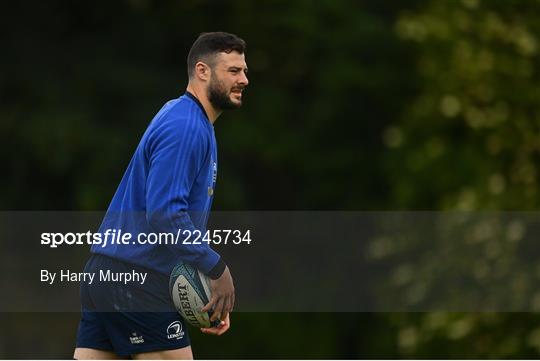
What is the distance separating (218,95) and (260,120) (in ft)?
48.7

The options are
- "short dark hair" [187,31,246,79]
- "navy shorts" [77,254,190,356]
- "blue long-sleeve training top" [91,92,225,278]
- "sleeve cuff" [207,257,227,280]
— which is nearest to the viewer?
"blue long-sleeve training top" [91,92,225,278]

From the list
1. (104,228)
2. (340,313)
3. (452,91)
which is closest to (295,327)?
(340,313)

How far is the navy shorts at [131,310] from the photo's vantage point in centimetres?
656

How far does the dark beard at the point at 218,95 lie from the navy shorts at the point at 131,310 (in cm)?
75

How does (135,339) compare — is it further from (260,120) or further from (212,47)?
(260,120)

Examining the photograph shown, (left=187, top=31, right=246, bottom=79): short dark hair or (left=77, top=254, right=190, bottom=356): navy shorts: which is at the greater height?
(left=187, top=31, right=246, bottom=79): short dark hair

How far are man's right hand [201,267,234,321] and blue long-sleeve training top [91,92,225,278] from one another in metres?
0.04

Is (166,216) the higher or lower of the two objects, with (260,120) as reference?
lower

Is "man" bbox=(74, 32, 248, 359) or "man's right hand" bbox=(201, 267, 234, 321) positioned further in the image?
"man's right hand" bbox=(201, 267, 234, 321)

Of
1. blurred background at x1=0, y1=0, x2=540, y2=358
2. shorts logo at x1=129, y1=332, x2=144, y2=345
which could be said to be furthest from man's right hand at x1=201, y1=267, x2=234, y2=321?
blurred background at x1=0, y1=0, x2=540, y2=358

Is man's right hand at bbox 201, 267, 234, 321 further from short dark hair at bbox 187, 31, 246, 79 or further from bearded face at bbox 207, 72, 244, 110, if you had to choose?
short dark hair at bbox 187, 31, 246, 79

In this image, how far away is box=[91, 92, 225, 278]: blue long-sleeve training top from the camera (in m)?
6.22

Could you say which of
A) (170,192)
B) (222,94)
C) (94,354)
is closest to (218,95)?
(222,94)

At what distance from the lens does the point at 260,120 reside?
21328 millimetres
